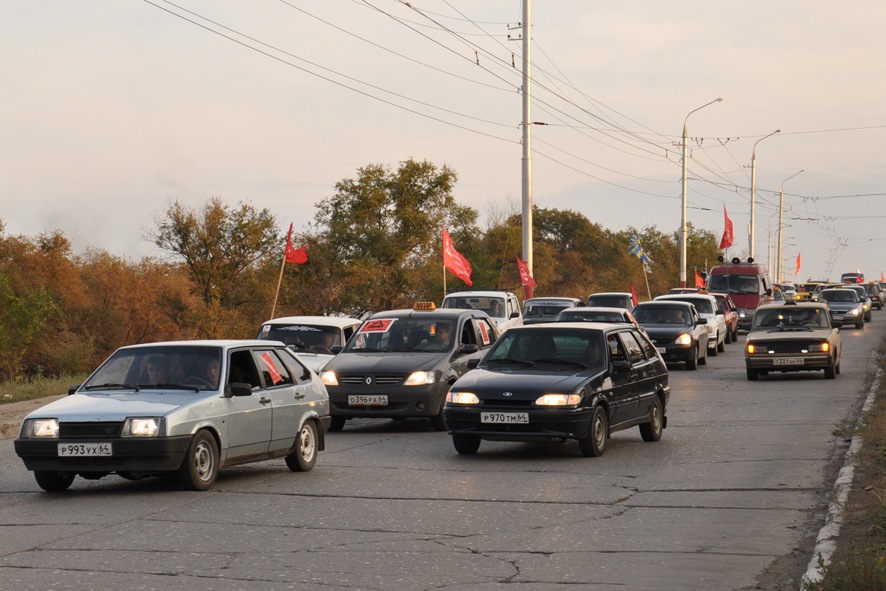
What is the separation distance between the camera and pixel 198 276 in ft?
180

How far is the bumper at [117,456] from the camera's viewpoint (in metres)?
11.4

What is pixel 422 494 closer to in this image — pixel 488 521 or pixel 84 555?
pixel 488 521

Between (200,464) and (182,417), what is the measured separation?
610mm

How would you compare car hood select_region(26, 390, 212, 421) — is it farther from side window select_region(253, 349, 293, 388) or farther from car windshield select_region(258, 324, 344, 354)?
car windshield select_region(258, 324, 344, 354)

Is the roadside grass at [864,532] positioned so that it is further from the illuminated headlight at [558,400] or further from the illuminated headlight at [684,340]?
the illuminated headlight at [684,340]

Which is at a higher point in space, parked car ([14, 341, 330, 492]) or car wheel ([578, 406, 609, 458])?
parked car ([14, 341, 330, 492])

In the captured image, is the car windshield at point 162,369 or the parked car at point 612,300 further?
the parked car at point 612,300

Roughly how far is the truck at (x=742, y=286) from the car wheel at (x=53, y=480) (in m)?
41.4

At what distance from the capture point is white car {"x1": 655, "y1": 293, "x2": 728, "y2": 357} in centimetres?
3788

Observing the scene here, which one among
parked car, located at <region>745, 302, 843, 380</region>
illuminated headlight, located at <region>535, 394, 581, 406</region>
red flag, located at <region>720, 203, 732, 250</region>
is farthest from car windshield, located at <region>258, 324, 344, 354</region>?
red flag, located at <region>720, 203, 732, 250</region>

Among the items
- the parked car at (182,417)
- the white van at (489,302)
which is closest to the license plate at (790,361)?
the white van at (489,302)

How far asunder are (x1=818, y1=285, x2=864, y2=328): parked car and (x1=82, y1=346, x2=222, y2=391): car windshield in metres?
45.4

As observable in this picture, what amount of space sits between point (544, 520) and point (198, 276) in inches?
1804

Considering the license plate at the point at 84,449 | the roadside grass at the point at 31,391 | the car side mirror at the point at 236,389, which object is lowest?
the roadside grass at the point at 31,391
